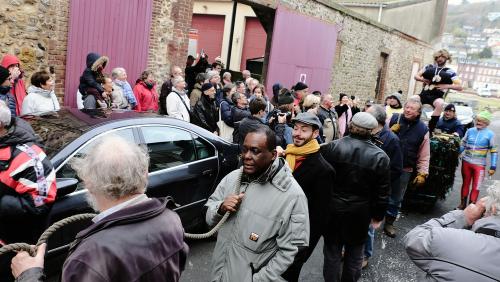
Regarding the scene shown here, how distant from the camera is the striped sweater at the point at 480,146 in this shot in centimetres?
712

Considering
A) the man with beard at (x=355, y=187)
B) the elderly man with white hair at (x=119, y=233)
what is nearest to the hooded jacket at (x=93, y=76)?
the man with beard at (x=355, y=187)

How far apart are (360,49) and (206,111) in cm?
1171

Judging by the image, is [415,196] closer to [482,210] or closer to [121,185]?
[482,210]

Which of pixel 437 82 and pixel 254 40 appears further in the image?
pixel 254 40

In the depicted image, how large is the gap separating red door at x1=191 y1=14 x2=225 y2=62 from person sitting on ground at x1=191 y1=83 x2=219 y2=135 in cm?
1190

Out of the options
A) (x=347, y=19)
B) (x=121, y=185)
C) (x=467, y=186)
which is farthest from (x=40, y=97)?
(x=347, y=19)

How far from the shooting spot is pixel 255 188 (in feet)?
8.61

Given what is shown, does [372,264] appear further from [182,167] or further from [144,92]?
[144,92]

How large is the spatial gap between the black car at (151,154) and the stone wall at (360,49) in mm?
8124

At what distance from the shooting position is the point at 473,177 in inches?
288

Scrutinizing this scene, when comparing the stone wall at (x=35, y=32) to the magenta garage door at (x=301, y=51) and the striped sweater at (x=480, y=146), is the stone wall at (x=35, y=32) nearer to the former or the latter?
the magenta garage door at (x=301, y=51)

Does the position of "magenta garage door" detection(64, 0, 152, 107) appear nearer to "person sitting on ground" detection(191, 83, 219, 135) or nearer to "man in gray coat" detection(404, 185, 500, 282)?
"person sitting on ground" detection(191, 83, 219, 135)

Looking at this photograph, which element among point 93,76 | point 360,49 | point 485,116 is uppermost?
point 360,49

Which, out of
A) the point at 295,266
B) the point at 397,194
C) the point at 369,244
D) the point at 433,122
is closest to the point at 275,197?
the point at 295,266
